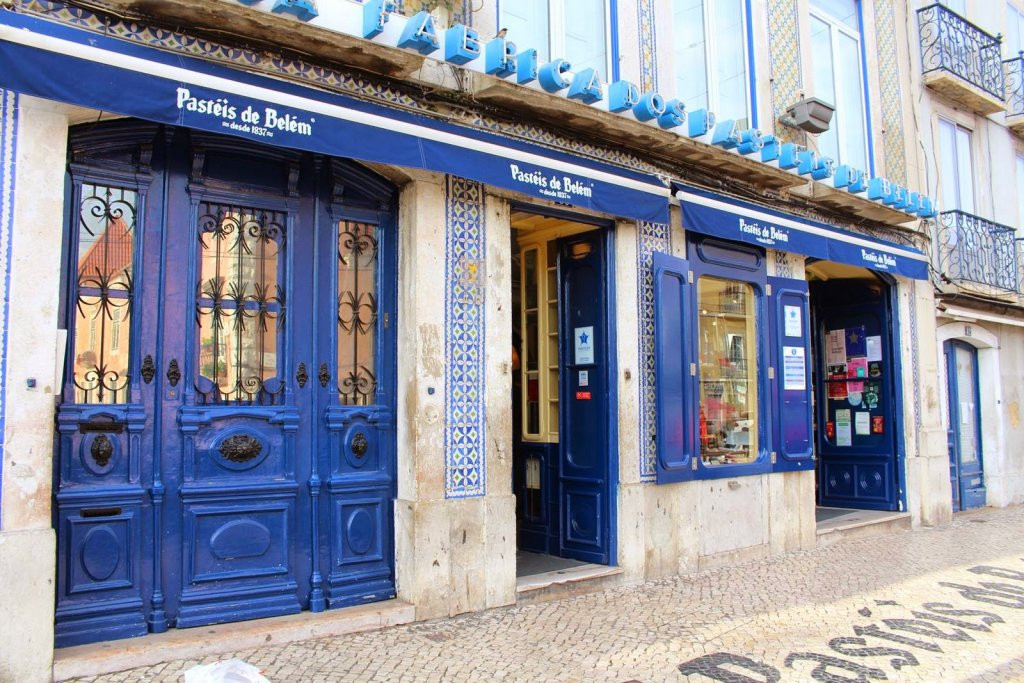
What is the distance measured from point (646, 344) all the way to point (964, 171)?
790 cm

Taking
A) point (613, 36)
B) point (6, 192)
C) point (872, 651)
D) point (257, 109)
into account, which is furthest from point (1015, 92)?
point (6, 192)

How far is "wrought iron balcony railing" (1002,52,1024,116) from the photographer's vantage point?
42.4 ft

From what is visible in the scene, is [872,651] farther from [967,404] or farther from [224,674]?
[967,404]

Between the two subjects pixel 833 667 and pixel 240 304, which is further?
pixel 240 304

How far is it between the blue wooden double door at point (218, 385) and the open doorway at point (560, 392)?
5.56 ft

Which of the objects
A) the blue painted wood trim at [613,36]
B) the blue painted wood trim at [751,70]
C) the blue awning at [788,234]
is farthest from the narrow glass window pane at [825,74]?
the blue painted wood trim at [613,36]

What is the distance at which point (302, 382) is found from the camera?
5305mm

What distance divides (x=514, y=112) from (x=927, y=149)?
7.52 meters

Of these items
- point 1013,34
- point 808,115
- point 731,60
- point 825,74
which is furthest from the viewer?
point 1013,34

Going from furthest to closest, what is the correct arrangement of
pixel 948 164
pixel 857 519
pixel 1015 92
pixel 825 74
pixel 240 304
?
pixel 1015 92 → pixel 948 164 → pixel 825 74 → pixel 857 519 → pixel 240 304

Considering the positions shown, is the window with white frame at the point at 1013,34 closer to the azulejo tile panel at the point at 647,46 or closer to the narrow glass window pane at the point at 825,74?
the narrow glass window pane at the point at 825,74

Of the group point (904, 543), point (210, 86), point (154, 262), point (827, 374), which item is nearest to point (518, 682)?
point (154, 262)

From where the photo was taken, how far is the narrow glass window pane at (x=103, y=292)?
457cm

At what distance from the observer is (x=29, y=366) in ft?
13.7
